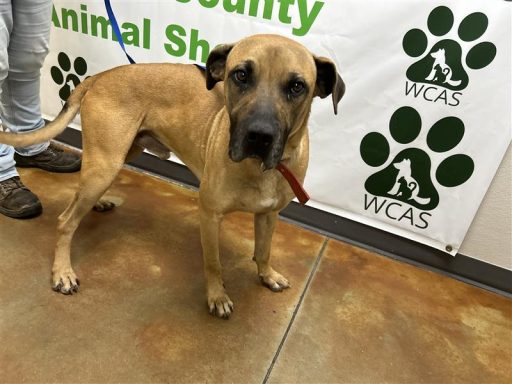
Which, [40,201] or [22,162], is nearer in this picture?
[40,201]

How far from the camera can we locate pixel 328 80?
1.74 meters

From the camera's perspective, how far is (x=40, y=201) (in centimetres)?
266

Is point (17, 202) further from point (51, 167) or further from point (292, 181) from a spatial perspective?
point (292, 181)

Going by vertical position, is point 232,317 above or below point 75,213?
below

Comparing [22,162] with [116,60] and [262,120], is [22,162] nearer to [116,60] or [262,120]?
[116,60]

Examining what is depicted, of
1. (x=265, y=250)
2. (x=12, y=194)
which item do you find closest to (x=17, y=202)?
(x=12, y=194)

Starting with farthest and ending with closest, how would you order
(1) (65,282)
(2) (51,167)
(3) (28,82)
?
1. (2) (51,167)
2. (3) (28,82)
3. (1) (65,282)

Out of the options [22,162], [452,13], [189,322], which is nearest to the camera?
[189,322]

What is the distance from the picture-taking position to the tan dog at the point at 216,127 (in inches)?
60.2

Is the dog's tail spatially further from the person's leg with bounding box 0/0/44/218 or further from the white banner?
the white banner

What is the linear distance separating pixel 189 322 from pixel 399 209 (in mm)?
1541

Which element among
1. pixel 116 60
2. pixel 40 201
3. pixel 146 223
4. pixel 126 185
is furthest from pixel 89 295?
pixel 116 60

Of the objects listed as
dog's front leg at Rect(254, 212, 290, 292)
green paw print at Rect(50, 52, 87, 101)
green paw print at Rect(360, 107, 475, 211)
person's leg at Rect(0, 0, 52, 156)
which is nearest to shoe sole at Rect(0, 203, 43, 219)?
person's leg at Rect(0, 0, 52, 156)

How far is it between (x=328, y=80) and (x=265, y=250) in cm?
94
